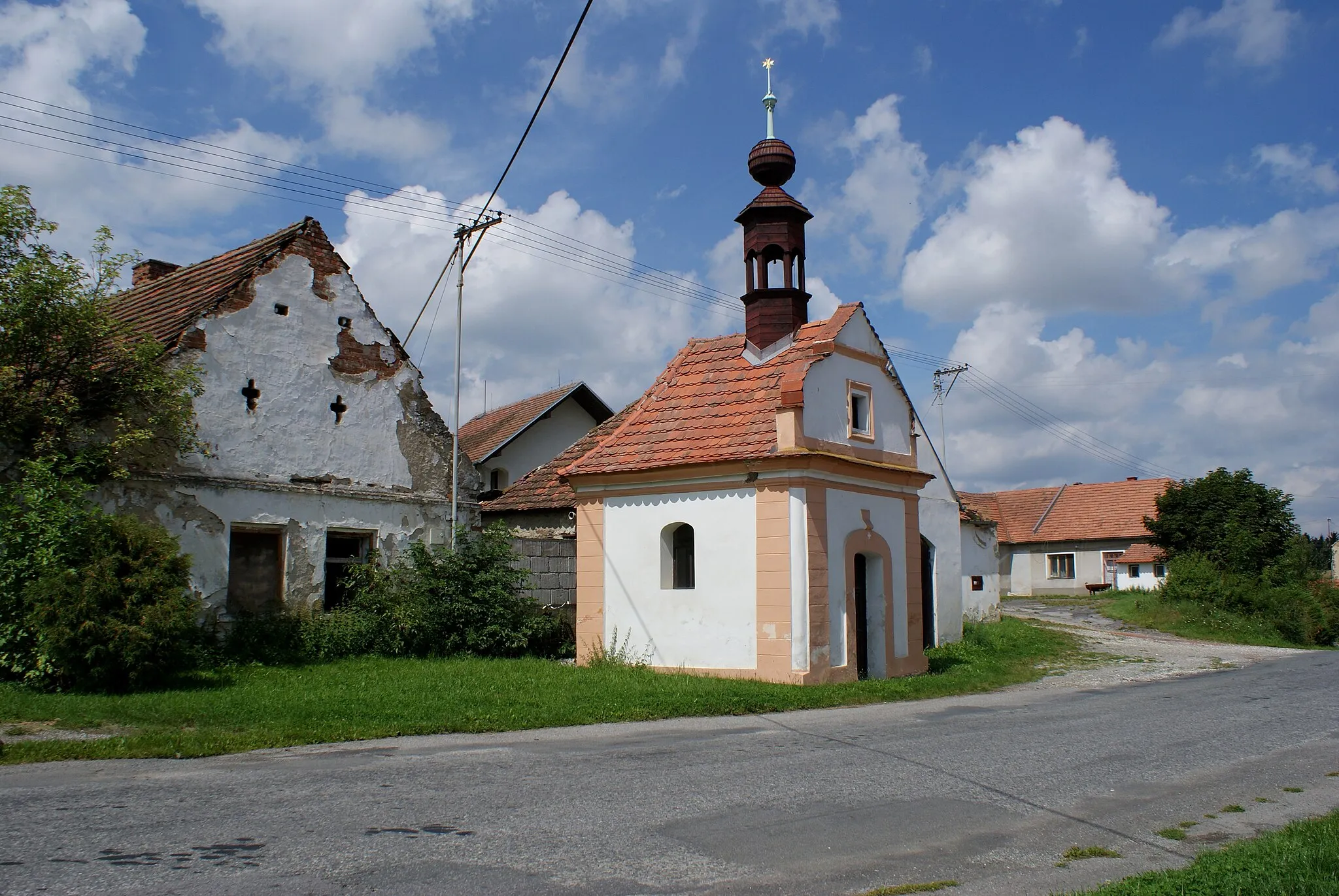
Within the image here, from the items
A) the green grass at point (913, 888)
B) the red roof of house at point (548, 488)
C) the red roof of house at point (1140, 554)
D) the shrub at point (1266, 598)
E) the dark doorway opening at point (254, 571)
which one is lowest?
the green grass at point (913, 888)

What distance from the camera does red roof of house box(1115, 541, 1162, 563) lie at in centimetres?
4578

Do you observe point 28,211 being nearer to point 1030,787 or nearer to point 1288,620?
point 1030,787

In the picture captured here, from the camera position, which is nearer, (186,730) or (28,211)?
(186,730)

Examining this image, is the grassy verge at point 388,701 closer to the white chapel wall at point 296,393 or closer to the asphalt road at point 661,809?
the asphalt road at point 661,809

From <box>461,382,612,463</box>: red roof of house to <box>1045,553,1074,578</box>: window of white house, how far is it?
102ft

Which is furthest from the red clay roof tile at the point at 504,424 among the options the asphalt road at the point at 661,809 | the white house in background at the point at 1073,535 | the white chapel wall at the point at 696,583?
the white house in background at the point at 1073,535

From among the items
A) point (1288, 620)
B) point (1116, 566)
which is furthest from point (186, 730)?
point (1116, 566)

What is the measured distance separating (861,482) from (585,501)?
15.6 ft

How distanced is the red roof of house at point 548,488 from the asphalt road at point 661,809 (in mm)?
8759

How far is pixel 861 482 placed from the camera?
16.6 meters

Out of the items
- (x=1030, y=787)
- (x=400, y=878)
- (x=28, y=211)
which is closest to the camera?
(x=400, y=878)

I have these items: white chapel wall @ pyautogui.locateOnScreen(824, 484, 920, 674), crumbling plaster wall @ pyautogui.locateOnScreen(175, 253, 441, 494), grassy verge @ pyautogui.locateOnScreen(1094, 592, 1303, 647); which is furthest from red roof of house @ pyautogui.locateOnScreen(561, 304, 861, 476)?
grassy verge @ pyautogui.locateOnScreen(1094, 592, 1303, 647)

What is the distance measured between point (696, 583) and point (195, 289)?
9863 mm

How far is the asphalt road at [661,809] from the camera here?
5402 millimetres
